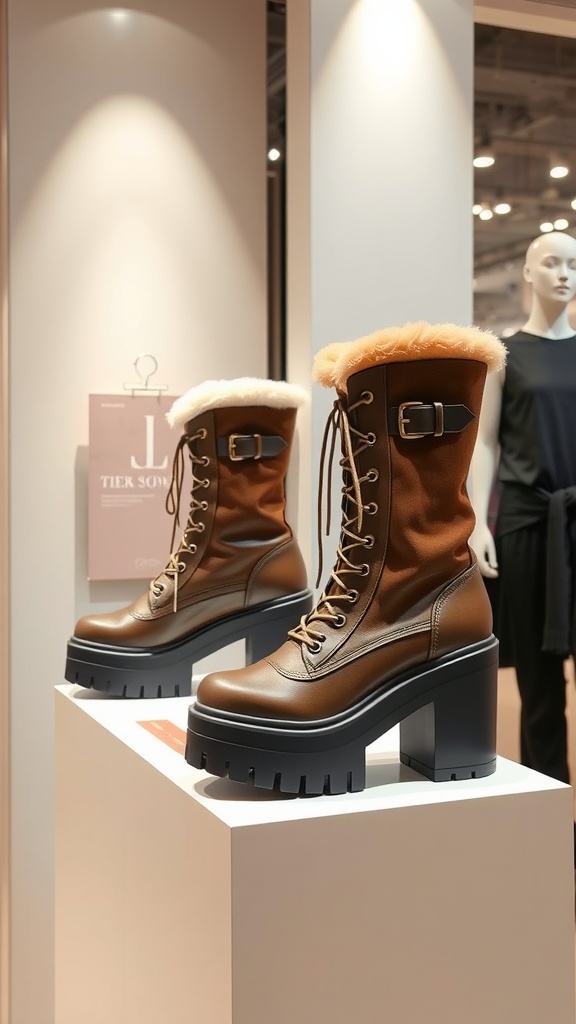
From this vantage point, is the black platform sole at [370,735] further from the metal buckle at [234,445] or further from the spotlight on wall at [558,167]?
the spotlight on wall at [558,167]

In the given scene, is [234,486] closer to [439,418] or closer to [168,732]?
[168,732]

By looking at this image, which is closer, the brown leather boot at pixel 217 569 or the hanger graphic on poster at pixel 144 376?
the brown leather boot at pixel 217 569

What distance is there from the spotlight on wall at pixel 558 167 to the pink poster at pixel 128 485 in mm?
5165

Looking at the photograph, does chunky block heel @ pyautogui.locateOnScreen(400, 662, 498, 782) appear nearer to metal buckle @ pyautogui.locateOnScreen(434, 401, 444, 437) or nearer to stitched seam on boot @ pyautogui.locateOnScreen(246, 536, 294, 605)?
metal buckle @ pyautogui.locateOnScreen(434, 401, 444, 437)

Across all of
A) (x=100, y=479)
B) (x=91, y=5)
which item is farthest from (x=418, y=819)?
(x=91, y=5)

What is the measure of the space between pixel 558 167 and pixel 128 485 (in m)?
5.51

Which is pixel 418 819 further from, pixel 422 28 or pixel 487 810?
pixel 422 28

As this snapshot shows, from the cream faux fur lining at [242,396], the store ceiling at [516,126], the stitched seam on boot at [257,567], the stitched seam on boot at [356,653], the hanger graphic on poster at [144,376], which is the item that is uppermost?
A: the store ceiling at [516,126]

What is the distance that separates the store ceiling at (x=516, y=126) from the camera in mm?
4902

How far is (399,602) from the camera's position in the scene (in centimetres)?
135

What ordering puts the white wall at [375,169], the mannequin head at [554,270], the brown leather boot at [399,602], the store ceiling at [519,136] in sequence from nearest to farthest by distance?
the brown leather boot at [399,602], the white wall at [375,169], the mannequin head at [554,270], the store ceiling at [519,136]

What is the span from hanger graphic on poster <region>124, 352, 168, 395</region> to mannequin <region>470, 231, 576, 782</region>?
0.95 meters

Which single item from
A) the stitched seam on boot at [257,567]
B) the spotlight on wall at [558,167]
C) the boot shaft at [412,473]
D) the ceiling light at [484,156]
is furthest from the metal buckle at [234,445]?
the spotlight on wall at [558,167]

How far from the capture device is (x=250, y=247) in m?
2.79
